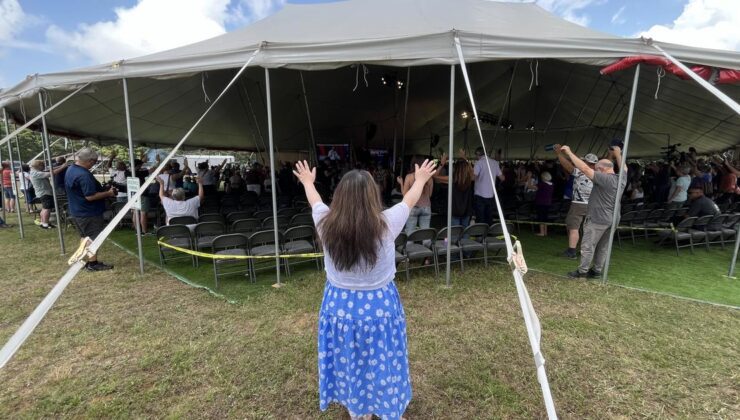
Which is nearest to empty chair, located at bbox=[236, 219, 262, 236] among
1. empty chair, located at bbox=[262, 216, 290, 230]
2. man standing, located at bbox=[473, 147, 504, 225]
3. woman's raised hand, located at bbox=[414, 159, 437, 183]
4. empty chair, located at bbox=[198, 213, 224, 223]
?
empty chair, located at bbox=[262, 216, 290, 230]

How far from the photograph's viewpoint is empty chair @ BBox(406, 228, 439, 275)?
16.6 ft

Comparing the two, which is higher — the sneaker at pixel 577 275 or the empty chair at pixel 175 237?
the empty chair at pixel 175 237

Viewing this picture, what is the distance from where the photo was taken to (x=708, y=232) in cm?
650

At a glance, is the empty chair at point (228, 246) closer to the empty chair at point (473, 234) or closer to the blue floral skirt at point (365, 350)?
the blue floral skirt at point (365, 350)

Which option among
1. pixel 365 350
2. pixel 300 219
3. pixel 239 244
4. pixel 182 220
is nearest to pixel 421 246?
pixel 300 219

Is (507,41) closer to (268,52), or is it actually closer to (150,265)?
(268,52)

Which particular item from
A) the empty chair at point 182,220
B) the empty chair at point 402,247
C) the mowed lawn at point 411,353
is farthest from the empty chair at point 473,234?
the empty chair at point 182,220

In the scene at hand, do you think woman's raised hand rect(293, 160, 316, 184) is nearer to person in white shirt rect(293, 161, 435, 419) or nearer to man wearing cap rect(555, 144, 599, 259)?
person in white shirt rect(293, 161, 435, 419)

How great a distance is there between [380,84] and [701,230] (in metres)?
8.82

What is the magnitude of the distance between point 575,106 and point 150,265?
15.4m

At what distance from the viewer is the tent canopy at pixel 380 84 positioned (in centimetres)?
440

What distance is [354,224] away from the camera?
1705mm

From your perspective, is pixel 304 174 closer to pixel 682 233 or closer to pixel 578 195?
pixel 578 195

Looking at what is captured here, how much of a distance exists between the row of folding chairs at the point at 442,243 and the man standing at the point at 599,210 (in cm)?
123
